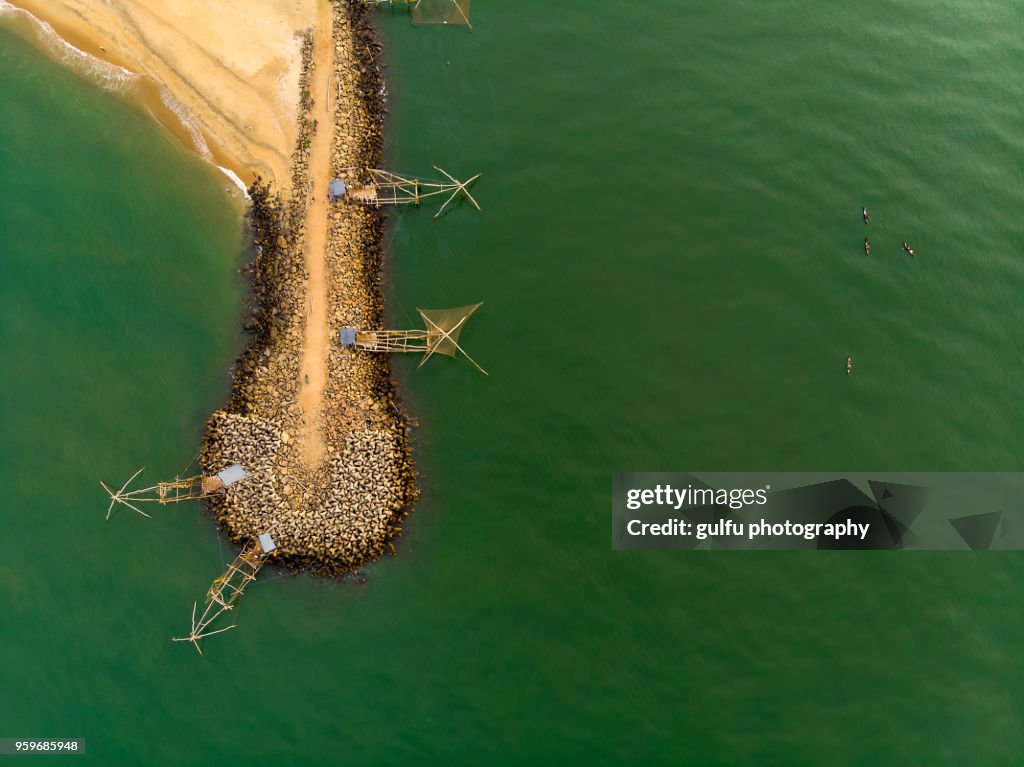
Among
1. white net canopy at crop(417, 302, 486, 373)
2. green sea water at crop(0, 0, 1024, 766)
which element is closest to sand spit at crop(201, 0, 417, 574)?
green sea water at crop(0, 0, 1024, 766)

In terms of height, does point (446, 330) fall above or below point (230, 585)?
above

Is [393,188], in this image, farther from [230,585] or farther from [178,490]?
[230,585]

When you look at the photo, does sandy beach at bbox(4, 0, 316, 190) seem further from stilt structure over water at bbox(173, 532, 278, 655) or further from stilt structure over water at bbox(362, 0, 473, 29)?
stilt structure over water at bbox(173, 532, 278, 655)

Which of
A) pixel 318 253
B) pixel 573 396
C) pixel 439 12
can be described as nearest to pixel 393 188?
pixel 318 253

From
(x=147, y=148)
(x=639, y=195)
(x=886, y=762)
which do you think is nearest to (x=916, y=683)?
(x=886, y=762)

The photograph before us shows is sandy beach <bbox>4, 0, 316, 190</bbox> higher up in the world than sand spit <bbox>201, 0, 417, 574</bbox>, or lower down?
higher up

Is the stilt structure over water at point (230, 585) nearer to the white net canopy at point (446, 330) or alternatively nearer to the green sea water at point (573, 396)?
the green sea water at point (573, 396)
